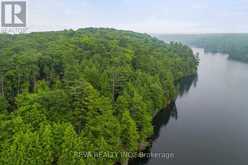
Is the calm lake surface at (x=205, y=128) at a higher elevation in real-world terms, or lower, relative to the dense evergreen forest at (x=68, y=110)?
lower

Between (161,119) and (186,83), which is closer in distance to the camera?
(161,119)

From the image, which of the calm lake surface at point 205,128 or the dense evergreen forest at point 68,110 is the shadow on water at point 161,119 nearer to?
the calm lake surface at point 205,128

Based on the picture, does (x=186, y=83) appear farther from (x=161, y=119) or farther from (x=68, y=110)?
(x=68, y=110)

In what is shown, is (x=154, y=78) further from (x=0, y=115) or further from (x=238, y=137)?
(x=0, y=115)

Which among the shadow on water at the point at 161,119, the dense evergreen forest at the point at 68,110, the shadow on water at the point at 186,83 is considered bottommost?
the shadow on water at the point at 161,119

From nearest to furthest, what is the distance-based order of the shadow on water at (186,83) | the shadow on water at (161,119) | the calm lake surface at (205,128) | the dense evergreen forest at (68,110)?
the dense evergreen forest at (68,110) → the shadow on water at (161,119) → the calm lake surface at (205,128) → the shadow on water at (186,83)

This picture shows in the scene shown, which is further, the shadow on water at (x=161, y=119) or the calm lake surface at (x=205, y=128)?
the calm lake surface at (x=205, y=128)

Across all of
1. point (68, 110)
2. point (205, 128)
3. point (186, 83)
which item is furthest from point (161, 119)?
point (186, 83)

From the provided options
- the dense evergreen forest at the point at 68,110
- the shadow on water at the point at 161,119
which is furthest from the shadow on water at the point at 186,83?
the dense evergreen forest at the point at 68,110

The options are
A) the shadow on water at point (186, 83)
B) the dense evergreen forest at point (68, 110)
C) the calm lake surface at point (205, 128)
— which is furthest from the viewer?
the shadow on water at point (186, 83)

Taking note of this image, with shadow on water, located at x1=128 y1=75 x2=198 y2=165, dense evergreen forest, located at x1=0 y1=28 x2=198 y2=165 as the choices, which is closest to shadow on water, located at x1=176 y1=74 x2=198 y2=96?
shadow on water, located at x1=128 y1=75 x2=198 y2=165
